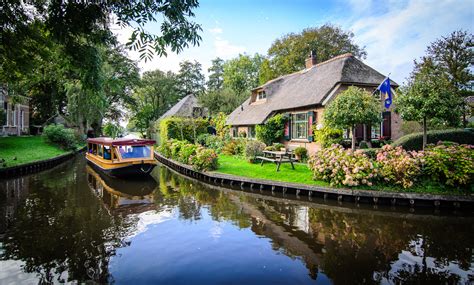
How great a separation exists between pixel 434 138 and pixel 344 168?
8118 mm

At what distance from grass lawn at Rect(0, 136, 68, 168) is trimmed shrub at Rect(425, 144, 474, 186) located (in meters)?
21.3

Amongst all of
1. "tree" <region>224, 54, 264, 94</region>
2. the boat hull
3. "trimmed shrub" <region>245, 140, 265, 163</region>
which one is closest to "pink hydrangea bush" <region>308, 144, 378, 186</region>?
"trimmed shrub" <region>245, 140, 265, 163</region>

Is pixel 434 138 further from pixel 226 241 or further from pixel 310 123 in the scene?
pixel 226 241

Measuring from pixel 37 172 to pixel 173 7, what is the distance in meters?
20.0

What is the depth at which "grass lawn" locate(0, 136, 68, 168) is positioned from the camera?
19.2 metres

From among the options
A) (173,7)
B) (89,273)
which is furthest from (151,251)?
(173,7)

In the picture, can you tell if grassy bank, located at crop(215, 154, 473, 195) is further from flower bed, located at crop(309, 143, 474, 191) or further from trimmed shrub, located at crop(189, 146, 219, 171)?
trimmed shrub, located at crop(189, 146, 219, 171)

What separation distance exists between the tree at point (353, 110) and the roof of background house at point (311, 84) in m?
3.20

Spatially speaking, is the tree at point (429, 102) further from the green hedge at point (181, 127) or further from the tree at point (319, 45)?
the tree at point (319, 45)

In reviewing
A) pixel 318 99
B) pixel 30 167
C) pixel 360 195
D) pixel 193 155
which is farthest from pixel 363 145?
pixel 30 167

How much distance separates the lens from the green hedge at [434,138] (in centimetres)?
1546

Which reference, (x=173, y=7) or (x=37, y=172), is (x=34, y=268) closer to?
(x=173, y=7)

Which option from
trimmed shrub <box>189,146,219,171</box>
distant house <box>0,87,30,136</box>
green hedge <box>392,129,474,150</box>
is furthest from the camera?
distant house <box>0,87,30,136</box>

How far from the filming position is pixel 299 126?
19.7 meters
